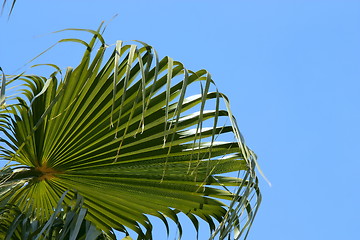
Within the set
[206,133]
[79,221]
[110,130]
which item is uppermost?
[206,133]

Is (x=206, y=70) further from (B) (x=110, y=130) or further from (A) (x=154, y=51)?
(B) (x=110, y=130)

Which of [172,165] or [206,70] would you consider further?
[172,165]

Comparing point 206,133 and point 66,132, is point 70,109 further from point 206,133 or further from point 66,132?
point 206,133

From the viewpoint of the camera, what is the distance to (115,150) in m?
2.78

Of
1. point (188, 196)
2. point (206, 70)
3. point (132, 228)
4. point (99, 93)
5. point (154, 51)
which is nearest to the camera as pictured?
point (154, 51)

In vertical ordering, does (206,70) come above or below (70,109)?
above

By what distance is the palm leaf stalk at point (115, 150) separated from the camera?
105 inches

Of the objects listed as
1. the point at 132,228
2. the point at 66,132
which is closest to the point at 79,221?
the point at 66,132

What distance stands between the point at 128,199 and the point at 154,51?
831 millimetres

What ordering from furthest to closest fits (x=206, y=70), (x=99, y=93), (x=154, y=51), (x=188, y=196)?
1. (x=188, y=196)
2. (x=99, y=93)
3. (x=206, y=70)
4. (x=154, y=51)

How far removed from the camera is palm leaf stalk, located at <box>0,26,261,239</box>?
266 centimetres

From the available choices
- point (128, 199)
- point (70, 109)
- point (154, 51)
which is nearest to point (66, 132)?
point (70, 109)

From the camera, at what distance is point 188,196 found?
2869 mm

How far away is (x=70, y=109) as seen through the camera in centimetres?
268
